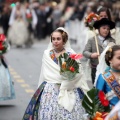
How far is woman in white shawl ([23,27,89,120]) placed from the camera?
29.9 ft

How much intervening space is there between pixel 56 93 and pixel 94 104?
2335 millimetres

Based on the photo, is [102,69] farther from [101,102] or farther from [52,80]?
[101,102]

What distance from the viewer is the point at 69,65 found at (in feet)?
29.1

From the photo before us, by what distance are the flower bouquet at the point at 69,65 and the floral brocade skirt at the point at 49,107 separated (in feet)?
1.15

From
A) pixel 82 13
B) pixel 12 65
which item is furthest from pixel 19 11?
pixel 12 65

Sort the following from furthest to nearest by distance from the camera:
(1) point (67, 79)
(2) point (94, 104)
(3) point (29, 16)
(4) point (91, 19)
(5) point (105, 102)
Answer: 1. (3) point (29, 16)
2. (4) point (91, 19)
3. (1) point (67, 79)
4. (5) point (105, 102)
5. (2) point (94, 104)

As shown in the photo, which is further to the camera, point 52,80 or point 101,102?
point 52,80

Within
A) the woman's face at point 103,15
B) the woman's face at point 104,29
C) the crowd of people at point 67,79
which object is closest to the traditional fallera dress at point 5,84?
the crowd of people at point 67,79

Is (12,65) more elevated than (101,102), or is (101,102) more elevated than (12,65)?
(101,102)

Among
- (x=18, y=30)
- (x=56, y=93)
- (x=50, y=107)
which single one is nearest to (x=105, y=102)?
(x=50, y=107)

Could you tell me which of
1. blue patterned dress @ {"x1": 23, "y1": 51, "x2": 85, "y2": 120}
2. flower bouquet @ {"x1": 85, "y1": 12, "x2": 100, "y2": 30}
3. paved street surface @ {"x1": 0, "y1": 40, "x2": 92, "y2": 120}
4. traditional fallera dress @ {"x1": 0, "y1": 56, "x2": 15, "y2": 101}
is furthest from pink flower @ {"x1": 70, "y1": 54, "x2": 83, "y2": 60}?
traditional fallera dress @ {"x1": 0, "y1": 56, "x2": 15, "y2": 101}

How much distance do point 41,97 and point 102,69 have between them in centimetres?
109

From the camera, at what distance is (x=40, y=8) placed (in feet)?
129

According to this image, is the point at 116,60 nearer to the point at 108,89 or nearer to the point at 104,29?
the point at 108,89
